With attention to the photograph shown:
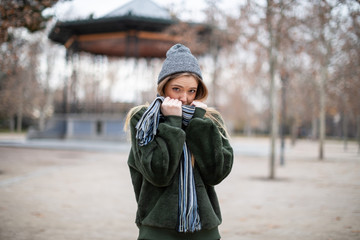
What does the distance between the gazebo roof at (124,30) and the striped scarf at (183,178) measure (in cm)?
1595

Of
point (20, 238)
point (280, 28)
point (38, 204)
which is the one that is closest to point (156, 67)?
point (280, 28)

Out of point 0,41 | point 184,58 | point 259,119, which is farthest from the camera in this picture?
point 259,119

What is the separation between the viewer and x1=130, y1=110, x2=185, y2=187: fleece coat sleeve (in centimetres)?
162

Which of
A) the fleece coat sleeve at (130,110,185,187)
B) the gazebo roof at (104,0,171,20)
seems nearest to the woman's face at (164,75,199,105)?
the fleece coat sleeve at (130,110,185,187)

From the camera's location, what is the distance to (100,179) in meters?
8.69

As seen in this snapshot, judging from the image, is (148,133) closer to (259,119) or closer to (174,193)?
(174,193)

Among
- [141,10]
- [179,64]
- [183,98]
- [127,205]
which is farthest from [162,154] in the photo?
[141,10]

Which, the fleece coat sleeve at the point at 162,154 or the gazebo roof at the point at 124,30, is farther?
the gazebo roof at the point at 124,30

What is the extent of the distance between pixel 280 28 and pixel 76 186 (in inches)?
269

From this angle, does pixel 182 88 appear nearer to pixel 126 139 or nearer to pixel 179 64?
pixel 179 64

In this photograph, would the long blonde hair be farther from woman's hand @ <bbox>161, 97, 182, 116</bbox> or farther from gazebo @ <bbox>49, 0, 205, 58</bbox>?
gazebo @ <bbox>49, 0, 205, 58</bbox>

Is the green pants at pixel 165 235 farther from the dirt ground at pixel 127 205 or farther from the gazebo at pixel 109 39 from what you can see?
the gazebo at pixel 109 39

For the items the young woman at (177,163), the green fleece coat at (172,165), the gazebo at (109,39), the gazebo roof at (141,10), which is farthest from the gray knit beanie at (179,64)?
the gazebo roof at (141,10)

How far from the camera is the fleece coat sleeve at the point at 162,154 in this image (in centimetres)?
162
